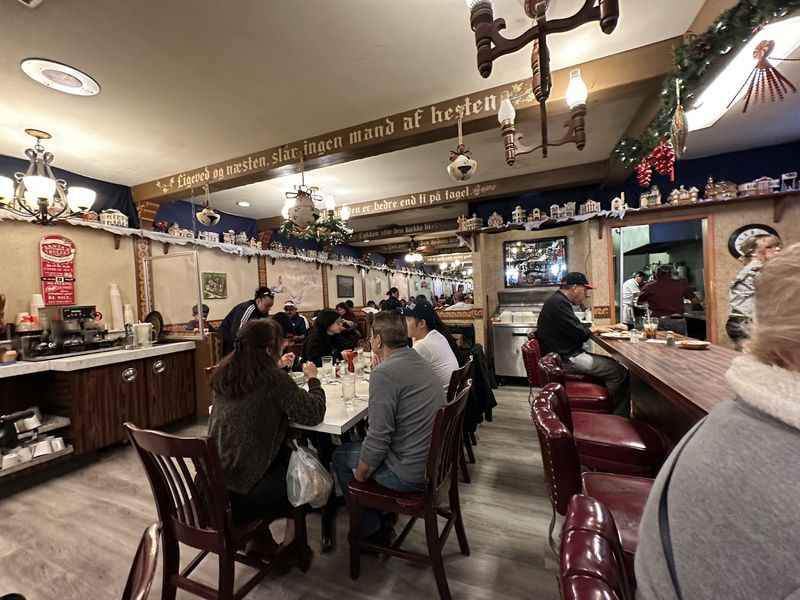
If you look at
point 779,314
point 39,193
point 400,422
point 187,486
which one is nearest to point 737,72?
point 779,314

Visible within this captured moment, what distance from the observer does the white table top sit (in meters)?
1.71

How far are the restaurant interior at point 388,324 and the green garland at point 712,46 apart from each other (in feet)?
0.05

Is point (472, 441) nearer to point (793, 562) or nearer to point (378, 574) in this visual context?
point (378, 574)

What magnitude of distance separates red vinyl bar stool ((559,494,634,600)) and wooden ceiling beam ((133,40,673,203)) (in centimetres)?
283

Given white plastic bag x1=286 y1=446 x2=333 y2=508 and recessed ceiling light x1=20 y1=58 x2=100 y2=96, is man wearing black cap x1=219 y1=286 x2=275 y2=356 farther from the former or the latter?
white plastic bag x1=286 y1=446 x2=333 y2=508

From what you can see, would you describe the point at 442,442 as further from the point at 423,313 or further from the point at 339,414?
the point at 423,313

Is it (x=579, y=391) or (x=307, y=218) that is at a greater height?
(x=307, y=218)

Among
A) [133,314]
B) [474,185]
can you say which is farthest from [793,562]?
[133,314]

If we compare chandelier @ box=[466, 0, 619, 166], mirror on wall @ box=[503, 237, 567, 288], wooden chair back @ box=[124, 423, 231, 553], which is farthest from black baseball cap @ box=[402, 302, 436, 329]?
mirror on wall @ box=[503, 237, 567, 288]

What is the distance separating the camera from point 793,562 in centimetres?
48

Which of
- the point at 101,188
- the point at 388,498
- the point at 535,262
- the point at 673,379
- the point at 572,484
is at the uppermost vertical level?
the point at 101,188

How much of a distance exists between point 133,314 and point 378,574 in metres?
4.53

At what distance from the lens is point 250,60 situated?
7.37ft

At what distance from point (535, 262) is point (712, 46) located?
3.82m
